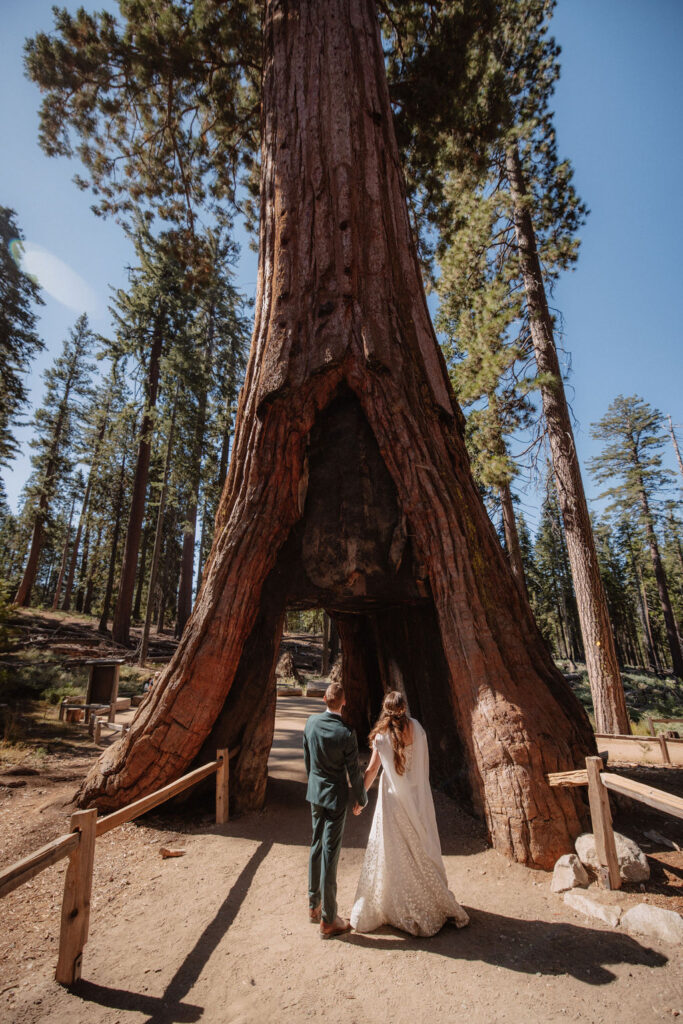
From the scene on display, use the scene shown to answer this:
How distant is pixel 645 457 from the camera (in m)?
29.8

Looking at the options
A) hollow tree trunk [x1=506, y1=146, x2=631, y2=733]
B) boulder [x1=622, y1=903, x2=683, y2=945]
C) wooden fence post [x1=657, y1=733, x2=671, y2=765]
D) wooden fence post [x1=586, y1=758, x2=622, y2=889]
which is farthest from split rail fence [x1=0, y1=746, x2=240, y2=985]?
wooden fence post [x1=657, y1=733, x2=671, y2=765]

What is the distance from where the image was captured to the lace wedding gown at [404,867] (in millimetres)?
3207

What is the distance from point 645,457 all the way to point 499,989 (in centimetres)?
3343

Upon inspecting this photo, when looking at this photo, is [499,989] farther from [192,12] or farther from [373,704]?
[192,12]

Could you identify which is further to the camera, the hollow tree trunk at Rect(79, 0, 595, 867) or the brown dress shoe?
the hollow tree trunk at Rect(79, 0, 595, 867)

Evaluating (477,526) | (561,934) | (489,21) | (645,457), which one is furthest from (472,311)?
(645,457)

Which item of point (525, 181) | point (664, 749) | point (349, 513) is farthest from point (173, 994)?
point (525, 181)

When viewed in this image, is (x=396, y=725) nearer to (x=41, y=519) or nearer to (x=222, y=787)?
(x=222, y=787)

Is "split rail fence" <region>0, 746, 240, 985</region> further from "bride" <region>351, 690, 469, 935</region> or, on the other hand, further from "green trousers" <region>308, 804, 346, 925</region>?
"bride" <region>351, 690, 469, 935</region>

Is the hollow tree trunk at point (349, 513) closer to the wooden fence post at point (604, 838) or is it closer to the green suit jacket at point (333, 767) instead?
the wooden fence post at point (604, 838)

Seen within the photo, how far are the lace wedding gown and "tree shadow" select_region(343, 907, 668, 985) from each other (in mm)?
84

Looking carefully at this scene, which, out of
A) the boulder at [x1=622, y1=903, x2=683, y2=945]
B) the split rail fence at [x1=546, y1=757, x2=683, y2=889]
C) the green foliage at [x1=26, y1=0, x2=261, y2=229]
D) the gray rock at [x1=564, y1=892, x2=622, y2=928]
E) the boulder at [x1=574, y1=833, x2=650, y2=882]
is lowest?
the gray rock at [x1=564, y1=892, x2=622, y2=928]

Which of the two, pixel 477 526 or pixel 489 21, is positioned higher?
pixel 489 21

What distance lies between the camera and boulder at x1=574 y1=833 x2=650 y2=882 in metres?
3.73
